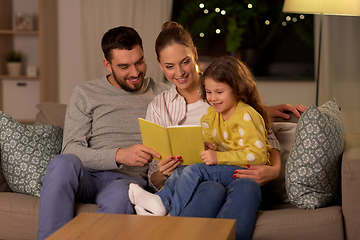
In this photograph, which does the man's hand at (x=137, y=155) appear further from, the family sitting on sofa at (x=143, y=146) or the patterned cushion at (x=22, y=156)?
the patterned cushion at (x=22, y=156)

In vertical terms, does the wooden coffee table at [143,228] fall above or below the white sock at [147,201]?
above

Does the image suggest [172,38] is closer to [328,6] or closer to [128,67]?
[128,67]

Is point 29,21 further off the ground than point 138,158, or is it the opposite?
point 29,21

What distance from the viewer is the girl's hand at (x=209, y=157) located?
1631 millimetres

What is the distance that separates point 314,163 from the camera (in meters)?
1.56

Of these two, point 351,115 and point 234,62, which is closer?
point 234,62

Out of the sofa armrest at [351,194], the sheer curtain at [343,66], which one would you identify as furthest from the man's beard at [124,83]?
the sheer curtain at [343,66]

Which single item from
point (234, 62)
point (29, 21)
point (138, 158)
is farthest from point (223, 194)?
point (29, 21)

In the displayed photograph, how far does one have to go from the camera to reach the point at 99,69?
402 centimetres

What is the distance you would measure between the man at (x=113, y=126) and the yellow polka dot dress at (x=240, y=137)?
28cm

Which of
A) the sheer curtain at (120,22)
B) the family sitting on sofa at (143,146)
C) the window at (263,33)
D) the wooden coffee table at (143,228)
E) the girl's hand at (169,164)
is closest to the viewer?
the wooden coffee table at (143,228)

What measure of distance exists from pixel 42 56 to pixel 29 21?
0.38m

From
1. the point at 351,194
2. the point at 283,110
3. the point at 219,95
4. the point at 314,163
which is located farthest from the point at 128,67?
the point at 351,194

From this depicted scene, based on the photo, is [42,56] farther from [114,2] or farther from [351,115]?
[351,115]
